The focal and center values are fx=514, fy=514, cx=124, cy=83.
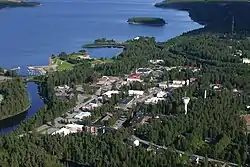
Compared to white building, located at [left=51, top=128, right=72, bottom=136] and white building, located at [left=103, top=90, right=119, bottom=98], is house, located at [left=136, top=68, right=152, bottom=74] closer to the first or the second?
Answer: white building, located at [left=103, top=90, right=119, bottom=98]

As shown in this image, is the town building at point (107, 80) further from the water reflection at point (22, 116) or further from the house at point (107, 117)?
the house at point (107, 117)

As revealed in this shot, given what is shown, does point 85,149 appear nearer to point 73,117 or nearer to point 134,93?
point 73,117

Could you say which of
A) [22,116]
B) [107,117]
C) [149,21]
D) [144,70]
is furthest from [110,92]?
[149,21]

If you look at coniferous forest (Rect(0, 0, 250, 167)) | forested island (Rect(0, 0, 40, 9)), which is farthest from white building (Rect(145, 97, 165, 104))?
forested island (Rect(0, 0, 40, 9))

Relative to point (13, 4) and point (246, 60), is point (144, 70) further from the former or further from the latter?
point (13, 4)

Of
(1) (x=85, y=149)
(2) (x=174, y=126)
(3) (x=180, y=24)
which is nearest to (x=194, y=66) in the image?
(2) (x=174, y=126)

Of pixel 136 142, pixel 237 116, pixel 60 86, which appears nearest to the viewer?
pixel 136 142
